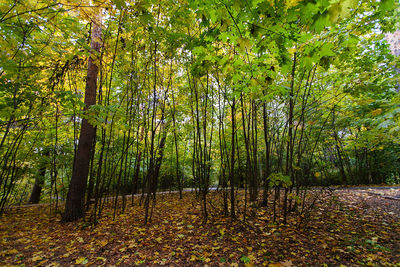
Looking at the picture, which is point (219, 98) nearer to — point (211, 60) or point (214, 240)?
point (211, 60)

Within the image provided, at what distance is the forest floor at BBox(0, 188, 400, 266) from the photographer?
2090mm

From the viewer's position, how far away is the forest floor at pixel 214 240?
2090mm

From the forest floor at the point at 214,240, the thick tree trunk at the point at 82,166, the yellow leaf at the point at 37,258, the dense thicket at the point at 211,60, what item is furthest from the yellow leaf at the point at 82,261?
the thick tree trunk at the point at 82,166

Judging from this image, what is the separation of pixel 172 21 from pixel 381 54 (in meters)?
3.58

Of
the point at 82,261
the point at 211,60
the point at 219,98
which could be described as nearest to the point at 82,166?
the point at 82,261

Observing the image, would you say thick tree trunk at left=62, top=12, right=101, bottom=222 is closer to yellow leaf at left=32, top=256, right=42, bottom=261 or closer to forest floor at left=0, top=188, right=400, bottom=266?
forest floor at left=0, top=188, right=400, bottom=266

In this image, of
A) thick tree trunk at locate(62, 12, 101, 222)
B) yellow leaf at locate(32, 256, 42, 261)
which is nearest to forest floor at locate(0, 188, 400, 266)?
yellow leaf at locate(32, 256, 42, 261)

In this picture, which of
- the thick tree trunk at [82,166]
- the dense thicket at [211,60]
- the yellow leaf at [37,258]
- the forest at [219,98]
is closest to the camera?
the dense thicket at [211,60]

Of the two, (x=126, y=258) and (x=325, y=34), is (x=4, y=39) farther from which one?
(x=325, y=34)

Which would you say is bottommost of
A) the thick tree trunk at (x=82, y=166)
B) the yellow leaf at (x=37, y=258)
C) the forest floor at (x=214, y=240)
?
the yellow leaf at (x=37, y=258)

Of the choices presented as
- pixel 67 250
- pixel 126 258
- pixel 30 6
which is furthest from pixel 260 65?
pixel 67 250

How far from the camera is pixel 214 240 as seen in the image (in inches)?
99.1

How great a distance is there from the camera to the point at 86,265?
6.73 ft

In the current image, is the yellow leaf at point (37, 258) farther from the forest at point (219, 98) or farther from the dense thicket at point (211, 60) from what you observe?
the dense thicket at point (211, 60)
